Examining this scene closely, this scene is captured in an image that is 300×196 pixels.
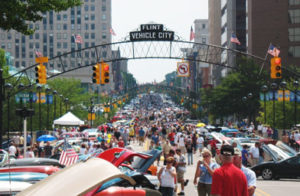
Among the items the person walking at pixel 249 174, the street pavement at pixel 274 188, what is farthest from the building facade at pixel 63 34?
the person walking at pixel 249 174

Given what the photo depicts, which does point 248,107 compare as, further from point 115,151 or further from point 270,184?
point 115,151

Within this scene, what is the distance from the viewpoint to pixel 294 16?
91.5m

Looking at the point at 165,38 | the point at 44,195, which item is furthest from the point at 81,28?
the point at 44,195

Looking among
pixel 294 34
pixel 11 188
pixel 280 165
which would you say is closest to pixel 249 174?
pixel 11 188

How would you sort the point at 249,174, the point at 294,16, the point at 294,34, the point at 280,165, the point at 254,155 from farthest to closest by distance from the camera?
the point at 294,34, the point at 294,16, the point at 254,155, the point at 280,165, the point at 249,174

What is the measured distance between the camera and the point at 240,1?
112875 millimetres

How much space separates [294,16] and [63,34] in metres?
115

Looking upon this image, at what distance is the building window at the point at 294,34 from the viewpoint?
91.4 meters

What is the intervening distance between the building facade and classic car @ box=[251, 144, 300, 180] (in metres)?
169

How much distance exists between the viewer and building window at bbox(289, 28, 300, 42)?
91375 millimetres

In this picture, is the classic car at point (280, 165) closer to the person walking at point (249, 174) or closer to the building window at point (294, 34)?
the person walking at point (249, 174)

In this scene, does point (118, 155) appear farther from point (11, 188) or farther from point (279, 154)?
point (279, 154)

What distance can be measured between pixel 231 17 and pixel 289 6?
21.4 metres

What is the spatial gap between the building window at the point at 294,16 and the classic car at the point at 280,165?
71721mm
